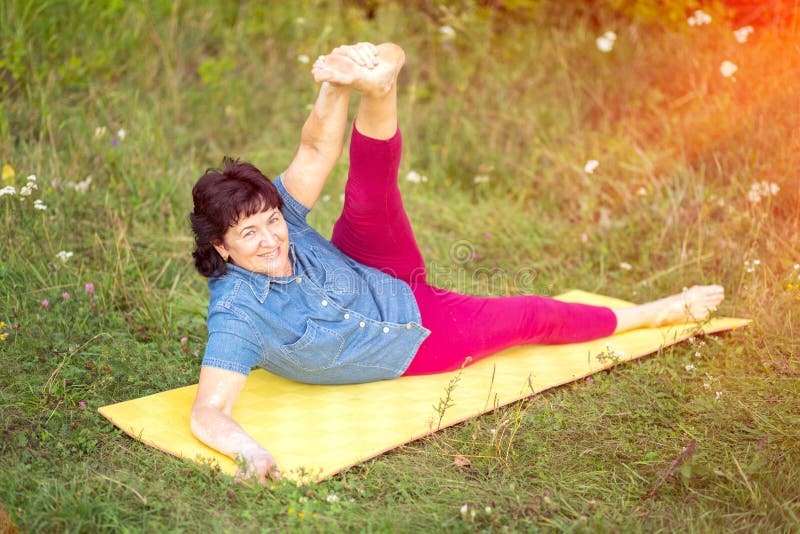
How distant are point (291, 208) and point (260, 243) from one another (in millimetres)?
355

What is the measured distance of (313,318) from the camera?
3285 mm

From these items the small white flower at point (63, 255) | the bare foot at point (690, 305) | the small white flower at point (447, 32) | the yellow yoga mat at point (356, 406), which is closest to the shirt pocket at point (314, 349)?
the yellow yoga mat at point (356, 406)

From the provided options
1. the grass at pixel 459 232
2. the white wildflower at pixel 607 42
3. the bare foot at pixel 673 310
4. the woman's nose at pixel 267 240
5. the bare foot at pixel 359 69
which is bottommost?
the bare foot at pixel 673 310

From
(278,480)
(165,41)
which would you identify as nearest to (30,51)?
(165,41)

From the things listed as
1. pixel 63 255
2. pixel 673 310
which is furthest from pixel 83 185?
pixel 673 310

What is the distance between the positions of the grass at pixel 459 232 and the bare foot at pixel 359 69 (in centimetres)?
130

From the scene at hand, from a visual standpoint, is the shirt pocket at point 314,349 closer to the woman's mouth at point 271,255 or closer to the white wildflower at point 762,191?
the woman's mouth at point 271,255

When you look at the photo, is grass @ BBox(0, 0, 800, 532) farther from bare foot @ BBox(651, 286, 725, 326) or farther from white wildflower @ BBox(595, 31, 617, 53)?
white wildflower @ BBox(595, 31, 617, 53)

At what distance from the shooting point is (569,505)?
2.67 meters

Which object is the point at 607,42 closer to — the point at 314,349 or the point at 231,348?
the point at 314,349

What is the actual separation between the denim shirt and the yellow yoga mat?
125mm

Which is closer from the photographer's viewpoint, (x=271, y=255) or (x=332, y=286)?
(x=271, y=255)

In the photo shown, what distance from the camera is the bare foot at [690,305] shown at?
4.11 meters

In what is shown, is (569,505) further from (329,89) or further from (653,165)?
(653,165)
